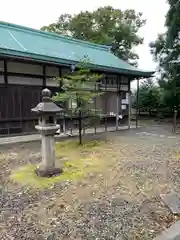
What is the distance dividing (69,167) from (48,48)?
6.44 meters

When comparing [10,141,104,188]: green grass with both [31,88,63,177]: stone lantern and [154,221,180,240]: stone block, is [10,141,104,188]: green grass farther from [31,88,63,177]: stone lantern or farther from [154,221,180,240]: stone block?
[154,221,180,240]: stone block

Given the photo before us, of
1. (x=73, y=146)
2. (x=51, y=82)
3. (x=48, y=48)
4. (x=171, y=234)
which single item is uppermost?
(x=48, y=48)

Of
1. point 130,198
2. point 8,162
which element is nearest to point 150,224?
point 130,198

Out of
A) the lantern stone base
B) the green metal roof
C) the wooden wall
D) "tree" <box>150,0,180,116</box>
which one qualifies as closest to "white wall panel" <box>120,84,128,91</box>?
the green metal roof

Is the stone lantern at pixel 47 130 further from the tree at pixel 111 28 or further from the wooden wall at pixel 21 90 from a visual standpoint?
the tree at pixel 111 28

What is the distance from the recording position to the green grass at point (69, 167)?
354 cm

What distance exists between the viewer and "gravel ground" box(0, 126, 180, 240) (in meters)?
2.18

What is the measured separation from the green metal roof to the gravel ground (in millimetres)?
4198

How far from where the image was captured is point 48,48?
8938 mm

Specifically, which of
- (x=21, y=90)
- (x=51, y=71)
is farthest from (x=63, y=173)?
(x=51, y=71)

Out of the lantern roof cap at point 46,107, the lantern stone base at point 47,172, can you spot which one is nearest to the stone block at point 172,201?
the lantern stone base at point 47,172

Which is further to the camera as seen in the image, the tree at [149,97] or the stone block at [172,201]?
the tree at [149,97]

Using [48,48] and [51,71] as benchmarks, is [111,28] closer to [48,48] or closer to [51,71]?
[48,48]

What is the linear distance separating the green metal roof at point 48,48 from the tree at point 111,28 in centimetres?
665
